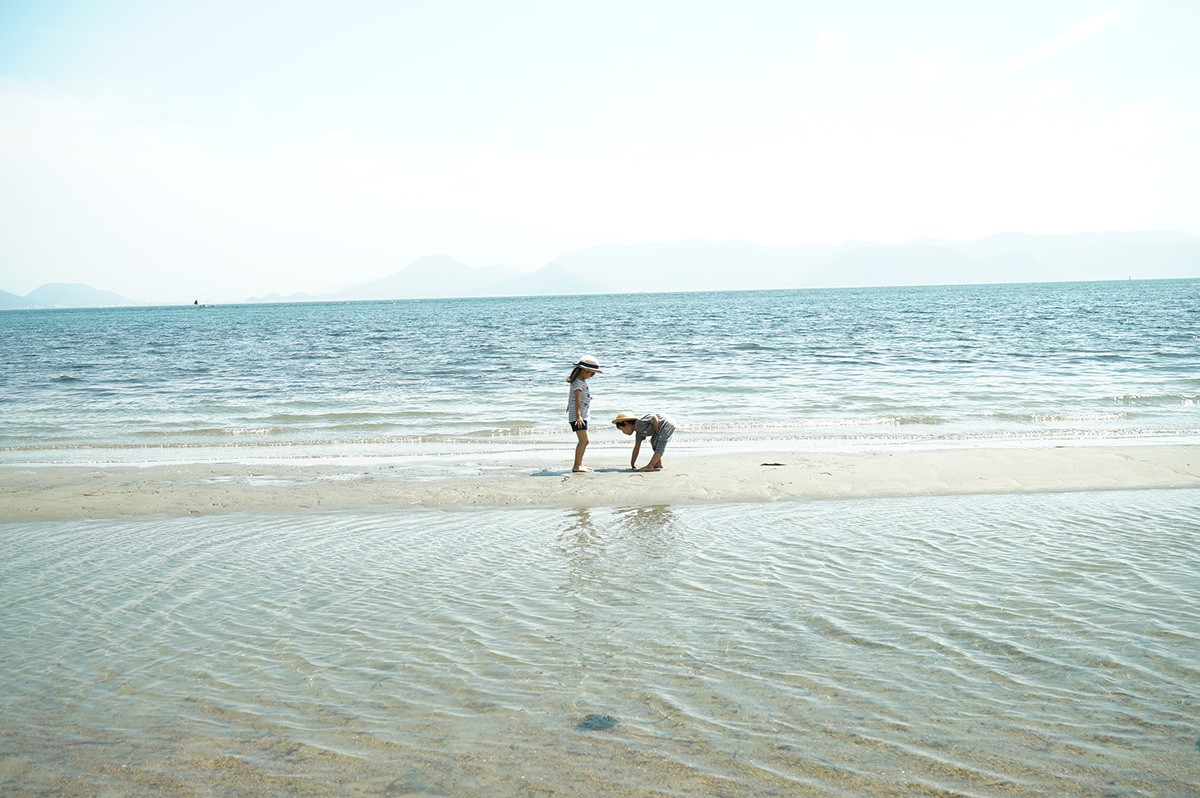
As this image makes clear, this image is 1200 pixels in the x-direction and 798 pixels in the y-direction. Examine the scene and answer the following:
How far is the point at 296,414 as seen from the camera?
2069cm

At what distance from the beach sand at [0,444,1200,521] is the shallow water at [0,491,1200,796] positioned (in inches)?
75.1

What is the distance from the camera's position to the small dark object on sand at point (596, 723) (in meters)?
4.37

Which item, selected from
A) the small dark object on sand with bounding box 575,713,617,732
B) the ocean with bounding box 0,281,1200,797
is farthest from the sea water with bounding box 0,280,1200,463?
the small dark object on sand with bounding box 575,713,617,732

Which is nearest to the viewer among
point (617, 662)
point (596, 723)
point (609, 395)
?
point (596, 723)

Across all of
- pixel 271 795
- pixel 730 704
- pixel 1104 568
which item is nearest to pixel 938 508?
pixel 1104 568

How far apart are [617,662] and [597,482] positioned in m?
6.41

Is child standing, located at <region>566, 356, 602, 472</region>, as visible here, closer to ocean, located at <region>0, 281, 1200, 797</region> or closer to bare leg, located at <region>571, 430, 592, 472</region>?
bare leg, located at <region>571, 430, 592, 472</region>

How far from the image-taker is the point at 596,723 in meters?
4.42

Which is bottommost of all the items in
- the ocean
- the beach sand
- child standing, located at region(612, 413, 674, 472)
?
the beach sand

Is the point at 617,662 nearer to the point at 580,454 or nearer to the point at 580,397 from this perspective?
the point at 580,454

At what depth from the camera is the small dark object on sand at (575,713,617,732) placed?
14.3ft

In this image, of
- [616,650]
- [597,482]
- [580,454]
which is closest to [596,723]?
[616,650]

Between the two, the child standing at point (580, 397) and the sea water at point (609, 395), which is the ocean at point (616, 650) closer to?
the child standing at point (580, 397)

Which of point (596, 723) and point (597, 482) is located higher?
point (596, 723)
